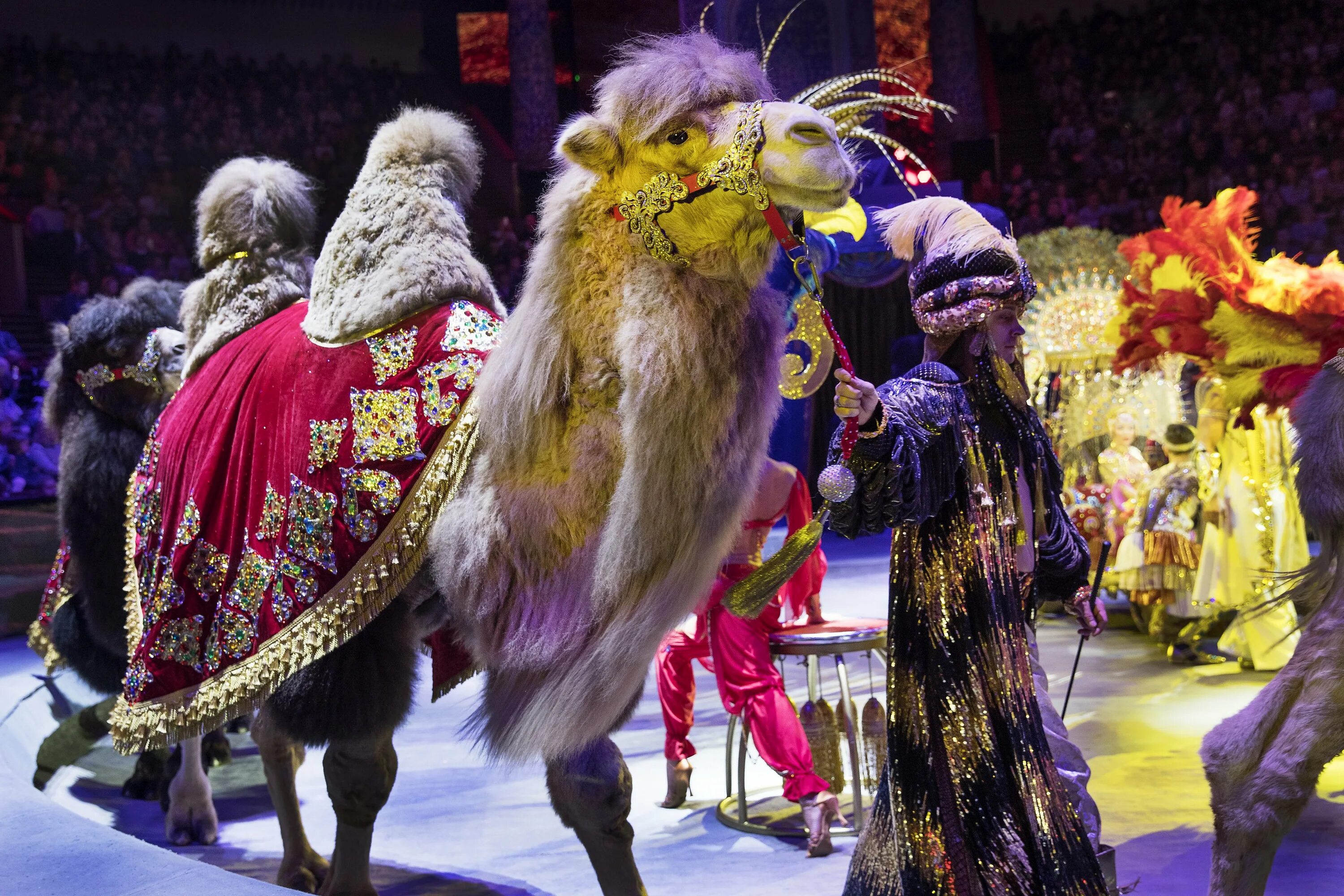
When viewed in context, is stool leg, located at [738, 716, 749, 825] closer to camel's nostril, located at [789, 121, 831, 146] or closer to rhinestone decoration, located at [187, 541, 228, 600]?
rhinestone decoration, located at [187, 541, 228, 600]

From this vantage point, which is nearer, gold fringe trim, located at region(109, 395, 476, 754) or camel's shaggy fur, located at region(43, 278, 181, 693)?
gold fringe trim, located at region(109, 395, 476, 754)

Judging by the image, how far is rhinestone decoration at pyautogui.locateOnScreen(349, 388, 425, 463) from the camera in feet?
8.48

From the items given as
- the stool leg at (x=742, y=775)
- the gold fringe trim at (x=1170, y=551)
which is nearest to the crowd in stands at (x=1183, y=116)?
the gold fringe trim at (x=1170, y=551)

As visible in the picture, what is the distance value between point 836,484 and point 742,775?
2314mm

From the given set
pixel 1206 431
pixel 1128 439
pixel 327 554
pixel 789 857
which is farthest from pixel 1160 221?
pixel 327 554

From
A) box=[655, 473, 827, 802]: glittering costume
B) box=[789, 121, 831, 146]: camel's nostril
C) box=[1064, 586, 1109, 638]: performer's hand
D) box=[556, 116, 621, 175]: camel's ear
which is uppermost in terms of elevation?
box=[556, 116, 621, 175]: camel's ear

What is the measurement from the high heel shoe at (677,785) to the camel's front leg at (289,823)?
1418 mm

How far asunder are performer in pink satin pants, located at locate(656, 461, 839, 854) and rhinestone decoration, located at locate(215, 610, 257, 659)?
1621 millimetres

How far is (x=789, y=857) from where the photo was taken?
3895 millimetres

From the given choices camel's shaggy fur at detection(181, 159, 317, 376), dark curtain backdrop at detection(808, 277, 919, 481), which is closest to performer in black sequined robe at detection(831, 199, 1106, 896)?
camel's shaggy fur at detection(181, 159, 317, 376)

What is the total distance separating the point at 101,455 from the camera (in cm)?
450

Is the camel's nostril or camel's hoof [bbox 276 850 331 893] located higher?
the camel's nostril

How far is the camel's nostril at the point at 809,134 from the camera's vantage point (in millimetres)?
2119

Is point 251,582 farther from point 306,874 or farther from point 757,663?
point 757,663
